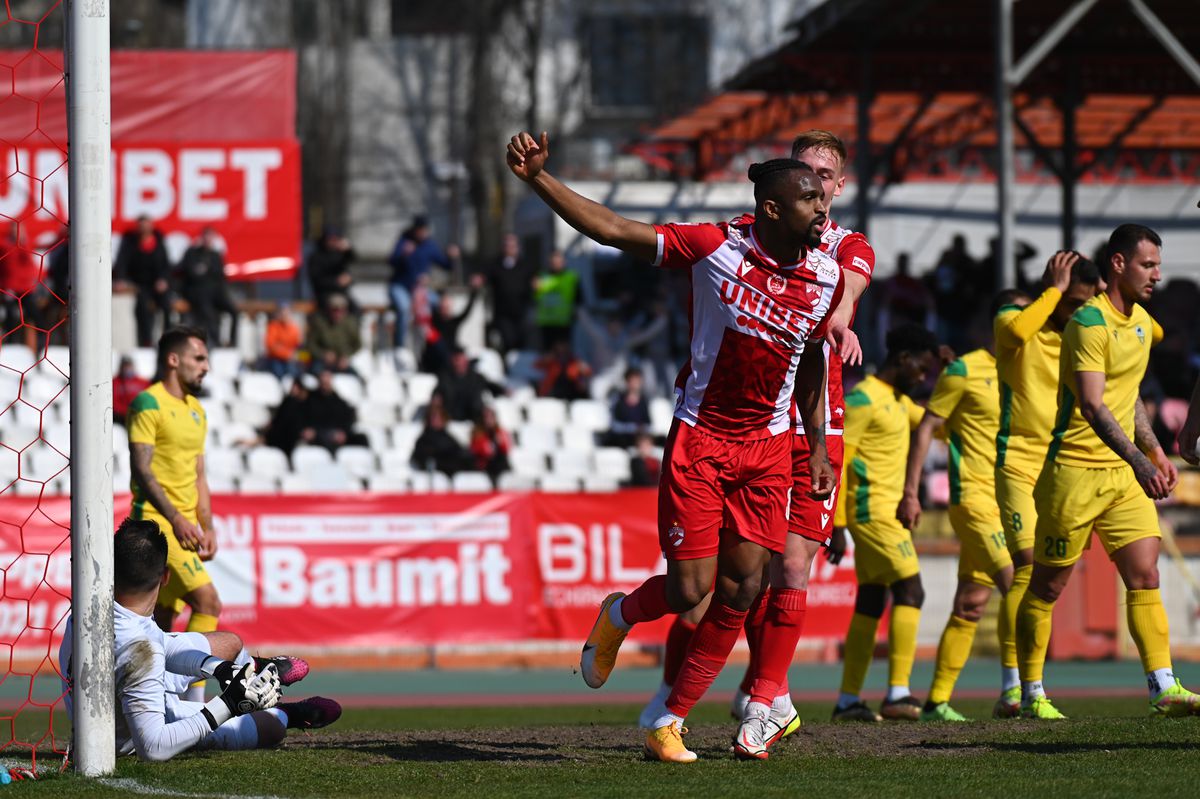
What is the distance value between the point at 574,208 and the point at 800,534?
2083mm

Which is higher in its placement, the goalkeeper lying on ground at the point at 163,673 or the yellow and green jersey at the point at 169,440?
the yellow and green jersey at the point at 169,440

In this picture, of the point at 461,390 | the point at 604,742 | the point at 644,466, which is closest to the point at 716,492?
the point at 604,742

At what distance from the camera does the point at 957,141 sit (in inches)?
1108

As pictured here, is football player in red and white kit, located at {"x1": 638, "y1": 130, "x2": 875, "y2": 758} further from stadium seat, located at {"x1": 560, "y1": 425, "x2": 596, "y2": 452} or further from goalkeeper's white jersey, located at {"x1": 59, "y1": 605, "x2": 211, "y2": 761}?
stadium seat, located at {"x1": 560, "y1": 425, "x2": 596, "y2": 452}

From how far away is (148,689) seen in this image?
7.43 metres

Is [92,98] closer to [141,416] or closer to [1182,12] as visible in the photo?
[141,416]

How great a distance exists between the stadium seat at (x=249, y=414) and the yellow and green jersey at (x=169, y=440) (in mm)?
10661

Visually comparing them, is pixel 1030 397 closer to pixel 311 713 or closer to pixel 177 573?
pixel 311 713

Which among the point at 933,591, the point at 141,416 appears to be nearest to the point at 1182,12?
the point at 933,591

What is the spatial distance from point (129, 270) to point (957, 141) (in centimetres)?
1353

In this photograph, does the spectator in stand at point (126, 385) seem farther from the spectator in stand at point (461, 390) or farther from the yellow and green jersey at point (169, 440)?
the yellow and green jersey at point (169, 440)

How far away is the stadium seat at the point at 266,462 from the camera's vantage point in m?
18.9

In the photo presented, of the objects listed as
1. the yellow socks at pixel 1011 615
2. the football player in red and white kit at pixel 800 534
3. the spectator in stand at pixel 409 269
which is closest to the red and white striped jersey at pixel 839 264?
the football player in red and white kit at pixel 800 534

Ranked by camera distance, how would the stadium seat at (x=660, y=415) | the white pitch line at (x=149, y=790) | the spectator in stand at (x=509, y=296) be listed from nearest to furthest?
the white pitch line at (x=149, y=790), the stadium seat at (x=660, y=415), the spectator in stand at (x=509, y=296)
